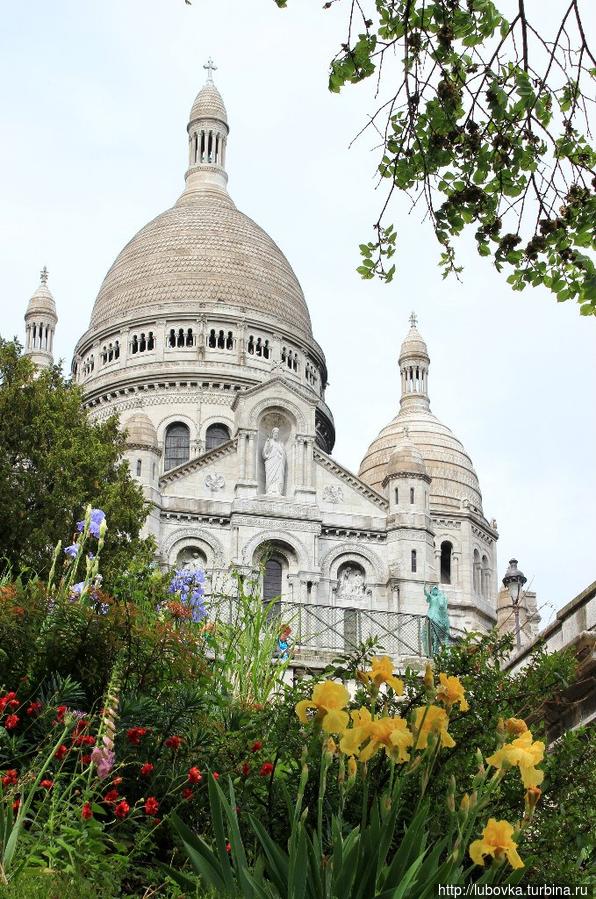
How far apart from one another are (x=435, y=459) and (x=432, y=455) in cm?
28

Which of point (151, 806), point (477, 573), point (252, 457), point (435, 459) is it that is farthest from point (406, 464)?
point (151, 806)

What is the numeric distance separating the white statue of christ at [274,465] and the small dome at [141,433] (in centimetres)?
385

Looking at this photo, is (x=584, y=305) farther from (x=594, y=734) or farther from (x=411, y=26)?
(x=594, y=734)

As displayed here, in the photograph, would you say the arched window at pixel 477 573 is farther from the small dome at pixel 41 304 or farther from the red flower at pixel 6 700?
the red flower at pixel 6 700

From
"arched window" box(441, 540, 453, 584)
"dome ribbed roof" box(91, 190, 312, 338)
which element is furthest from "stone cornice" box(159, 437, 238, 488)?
"dome ribbed roof" box(91, 190, 312, 338)

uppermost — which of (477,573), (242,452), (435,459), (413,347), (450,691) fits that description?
(413,347)

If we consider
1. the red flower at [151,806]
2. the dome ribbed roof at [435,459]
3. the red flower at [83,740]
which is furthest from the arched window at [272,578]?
the red flower at [151,806]

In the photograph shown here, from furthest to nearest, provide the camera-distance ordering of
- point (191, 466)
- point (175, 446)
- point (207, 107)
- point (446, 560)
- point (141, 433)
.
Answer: point (207, 107)
point (175, 446)
point (446, 560)
point (141, 433)
point (191, 466)

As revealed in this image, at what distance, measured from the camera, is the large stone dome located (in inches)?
2313

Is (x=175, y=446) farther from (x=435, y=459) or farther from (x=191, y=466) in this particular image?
(x=191, y=466)

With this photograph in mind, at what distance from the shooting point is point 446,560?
188 feet

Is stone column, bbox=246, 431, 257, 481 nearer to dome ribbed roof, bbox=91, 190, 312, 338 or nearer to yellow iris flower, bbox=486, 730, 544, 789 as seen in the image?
dome ribbed roof, bbox=91, 190, 312, 338

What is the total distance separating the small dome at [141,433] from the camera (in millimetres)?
46875

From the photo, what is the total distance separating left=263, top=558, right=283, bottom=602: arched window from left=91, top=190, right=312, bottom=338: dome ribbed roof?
19.2 m
